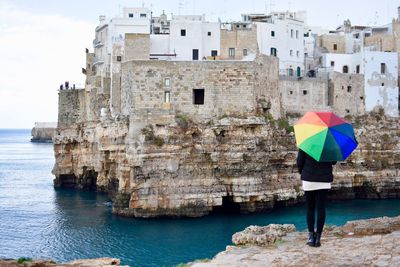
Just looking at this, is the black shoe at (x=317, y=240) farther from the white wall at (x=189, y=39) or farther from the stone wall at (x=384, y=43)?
the stone wall at (x=384, y=43)

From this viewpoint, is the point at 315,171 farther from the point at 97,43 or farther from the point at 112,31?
the point at 97,43

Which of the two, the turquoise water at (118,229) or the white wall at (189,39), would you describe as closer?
the turquoise water at (118,229)

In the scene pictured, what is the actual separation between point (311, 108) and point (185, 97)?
475 inches

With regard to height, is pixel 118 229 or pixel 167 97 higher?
pixel 167 97

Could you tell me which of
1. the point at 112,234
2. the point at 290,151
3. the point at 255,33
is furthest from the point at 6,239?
the point at 255,33

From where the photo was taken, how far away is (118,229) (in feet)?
107

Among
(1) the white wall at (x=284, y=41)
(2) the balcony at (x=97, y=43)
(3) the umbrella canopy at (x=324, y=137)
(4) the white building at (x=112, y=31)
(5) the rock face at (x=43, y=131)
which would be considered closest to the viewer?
(3) the umbrella canopy at (x=324, y=137)

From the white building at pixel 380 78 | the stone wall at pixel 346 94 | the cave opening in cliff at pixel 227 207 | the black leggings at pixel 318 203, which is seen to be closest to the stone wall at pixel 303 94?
the stone wall at pixel 346 94

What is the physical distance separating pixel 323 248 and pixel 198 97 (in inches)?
999

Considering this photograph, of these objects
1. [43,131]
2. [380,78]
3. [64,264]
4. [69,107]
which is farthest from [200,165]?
[43,131]

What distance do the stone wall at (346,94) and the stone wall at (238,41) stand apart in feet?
23.2

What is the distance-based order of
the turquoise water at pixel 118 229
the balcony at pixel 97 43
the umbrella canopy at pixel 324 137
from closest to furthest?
1. the umbrella canopy at pixel 324 137
2. the turquoise water at pixel 118 229
3. the balcony at pixel 97 43

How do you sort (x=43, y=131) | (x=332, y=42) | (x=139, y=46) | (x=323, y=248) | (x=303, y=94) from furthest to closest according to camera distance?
(x=43, y=131)
(x=332, y=42)
(x=303, y=94)
(x=139, y=46)
(x=323, y=248)

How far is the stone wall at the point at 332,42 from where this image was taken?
53906 millimetres
